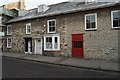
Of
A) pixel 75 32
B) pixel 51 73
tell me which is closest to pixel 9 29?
pixel 75 32

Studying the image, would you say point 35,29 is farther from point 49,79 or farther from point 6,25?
point 49,79

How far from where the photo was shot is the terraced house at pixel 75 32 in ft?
53.4

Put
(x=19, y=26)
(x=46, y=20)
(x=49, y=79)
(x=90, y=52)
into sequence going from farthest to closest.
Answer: (x=19, y=26), (x=46, y=20), (x=90, y=52), (x=49, y=79)

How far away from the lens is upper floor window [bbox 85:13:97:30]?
17.3 m

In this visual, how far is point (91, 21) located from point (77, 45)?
2934 mm

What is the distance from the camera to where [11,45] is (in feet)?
87.2

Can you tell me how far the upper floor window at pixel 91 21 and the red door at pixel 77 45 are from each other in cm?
126

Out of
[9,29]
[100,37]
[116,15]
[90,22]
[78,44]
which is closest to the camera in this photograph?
[116,15]

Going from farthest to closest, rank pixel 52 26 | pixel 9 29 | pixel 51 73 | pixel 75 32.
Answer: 1. pixel 9 29
2. pixel 52 26
3. pixel 75 32
4. pixel 51 73

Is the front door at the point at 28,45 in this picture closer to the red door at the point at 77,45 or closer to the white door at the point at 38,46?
the white door at the point at 38,46

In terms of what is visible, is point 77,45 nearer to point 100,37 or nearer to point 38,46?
point 100,37

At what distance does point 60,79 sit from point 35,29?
1464 cm

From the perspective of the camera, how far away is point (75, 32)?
18.8 meters

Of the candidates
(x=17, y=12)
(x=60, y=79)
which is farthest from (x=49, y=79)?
(x=17, y=12)
